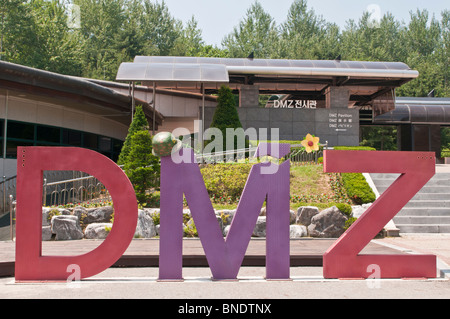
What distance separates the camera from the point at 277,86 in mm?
28016

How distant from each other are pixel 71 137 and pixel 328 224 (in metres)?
11.8

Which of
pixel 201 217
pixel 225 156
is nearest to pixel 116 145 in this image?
pixel 225 156

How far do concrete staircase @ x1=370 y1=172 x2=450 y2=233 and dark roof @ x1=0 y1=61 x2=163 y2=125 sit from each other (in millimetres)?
10987

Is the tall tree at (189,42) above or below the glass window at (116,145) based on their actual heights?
above

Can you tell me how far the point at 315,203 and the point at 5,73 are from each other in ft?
34.1

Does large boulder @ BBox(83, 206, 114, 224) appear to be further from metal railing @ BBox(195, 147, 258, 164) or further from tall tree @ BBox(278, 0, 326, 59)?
tall tree @ BBox(278, 0, 326, 59)

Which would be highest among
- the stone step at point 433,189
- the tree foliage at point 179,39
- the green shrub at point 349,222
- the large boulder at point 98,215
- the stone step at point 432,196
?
the tree foliage at point 179,39

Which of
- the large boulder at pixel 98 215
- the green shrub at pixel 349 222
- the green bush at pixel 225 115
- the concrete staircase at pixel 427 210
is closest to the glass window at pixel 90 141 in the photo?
the green bush at pixel 225 115

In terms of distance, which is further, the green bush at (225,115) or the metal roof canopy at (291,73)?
the metal roof canopy at (291,73)

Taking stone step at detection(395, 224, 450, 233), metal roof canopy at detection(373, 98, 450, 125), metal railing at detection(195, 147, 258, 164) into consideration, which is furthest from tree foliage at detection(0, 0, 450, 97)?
stone step at detection(395, 224, 450, 233)

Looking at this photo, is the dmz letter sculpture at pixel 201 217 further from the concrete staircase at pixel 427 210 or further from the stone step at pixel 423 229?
the concrete staircase at pixel 427 210

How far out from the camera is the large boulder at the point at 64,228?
37.5ft

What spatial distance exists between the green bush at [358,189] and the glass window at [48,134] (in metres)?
11.3

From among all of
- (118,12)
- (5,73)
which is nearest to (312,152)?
(5,73)
